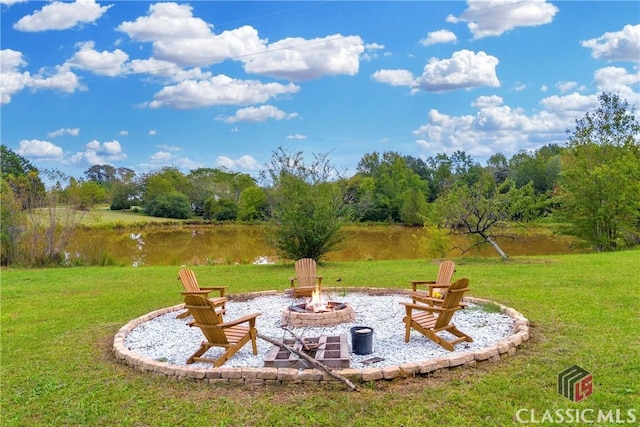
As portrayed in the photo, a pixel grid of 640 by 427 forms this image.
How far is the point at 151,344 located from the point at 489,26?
392 inches

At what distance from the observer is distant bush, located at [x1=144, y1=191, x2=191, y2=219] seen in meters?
38.3

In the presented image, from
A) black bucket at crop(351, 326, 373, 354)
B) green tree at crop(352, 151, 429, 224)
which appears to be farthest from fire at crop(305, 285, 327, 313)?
green tree at crop(352, 151, 429, 224)

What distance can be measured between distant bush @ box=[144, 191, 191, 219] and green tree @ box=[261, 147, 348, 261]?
27.3m

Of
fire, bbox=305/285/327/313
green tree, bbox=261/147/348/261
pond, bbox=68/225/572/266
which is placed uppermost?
green tree, bbox=261/147/348/261

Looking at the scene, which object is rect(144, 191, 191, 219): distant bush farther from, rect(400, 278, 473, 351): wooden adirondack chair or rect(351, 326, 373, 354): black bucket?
rect(351, 326, 373, 354): black bucket

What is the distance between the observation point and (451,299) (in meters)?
4.77

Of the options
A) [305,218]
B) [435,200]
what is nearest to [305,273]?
[305,218]

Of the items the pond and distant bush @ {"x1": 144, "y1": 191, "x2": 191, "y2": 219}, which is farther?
distant bush @ {"x1": 144, "y1": 191, "x2": 191, "y2": 219}

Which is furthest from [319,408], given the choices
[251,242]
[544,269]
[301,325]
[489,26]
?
[251,242]

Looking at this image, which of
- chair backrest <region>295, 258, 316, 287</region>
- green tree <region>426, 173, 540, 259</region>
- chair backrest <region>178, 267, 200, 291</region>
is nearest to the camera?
chair backrest <region>178, 267, 200, 291</region>

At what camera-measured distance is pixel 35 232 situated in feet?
46.6

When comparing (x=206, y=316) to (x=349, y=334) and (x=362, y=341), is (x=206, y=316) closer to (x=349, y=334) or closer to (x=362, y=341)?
(x=362, y=341)

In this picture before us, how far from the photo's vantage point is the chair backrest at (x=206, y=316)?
14.2 feet

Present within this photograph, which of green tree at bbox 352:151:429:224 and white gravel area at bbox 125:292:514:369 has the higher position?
green tree at bbox 352:151:429:224
